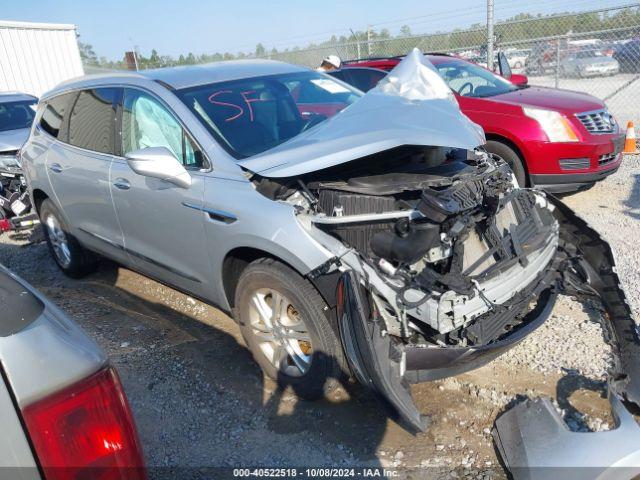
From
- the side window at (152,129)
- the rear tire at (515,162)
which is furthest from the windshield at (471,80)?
the side window at (152,129)

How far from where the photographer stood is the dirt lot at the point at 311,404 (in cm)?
255

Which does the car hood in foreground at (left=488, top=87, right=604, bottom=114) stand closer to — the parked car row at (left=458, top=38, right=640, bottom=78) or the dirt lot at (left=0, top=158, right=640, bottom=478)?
the dirt lot at (left=0, top=158, right=640, bottom=478)

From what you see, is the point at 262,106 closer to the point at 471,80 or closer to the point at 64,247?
the point at 64,247

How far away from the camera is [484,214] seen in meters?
2.54

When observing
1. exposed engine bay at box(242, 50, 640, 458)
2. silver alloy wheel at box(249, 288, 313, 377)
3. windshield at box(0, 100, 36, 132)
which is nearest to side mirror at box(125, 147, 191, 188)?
exposed engine bay at box(242, 50, 640, 458)

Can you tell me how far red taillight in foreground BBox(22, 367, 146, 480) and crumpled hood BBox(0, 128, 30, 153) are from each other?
7.84 m

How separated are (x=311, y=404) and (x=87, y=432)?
1.80 m

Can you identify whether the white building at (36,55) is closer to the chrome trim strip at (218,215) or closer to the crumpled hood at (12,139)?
the crumpled hood at (12,139)

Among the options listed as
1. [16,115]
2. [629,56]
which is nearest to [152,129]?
[16,115]

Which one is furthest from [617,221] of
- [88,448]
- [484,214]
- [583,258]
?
[88,448]

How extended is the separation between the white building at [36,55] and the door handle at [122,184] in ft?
49.4

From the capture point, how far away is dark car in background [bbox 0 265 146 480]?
1143 mm

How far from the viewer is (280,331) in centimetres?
289

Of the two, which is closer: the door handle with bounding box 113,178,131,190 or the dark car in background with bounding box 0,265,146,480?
the dark car in background with bounding box 0,265,146,480
